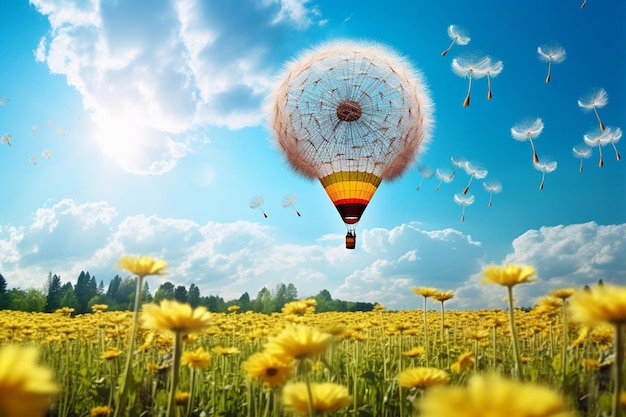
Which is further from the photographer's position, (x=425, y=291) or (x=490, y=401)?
(x=425, y=291)

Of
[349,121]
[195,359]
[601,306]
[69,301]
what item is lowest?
[69,301]

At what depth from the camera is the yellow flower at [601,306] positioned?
4.42 ft

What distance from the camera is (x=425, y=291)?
4379 millimetres

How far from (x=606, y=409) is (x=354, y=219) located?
48.1 feet

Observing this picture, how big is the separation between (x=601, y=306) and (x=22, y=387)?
1.44 m

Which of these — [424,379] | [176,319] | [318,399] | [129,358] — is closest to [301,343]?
[318,399]

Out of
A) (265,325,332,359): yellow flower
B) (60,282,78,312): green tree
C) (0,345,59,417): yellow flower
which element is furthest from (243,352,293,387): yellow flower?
(60,282,78,312): green tree

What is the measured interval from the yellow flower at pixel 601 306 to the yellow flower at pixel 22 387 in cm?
136

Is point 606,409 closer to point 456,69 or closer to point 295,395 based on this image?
point 295,395

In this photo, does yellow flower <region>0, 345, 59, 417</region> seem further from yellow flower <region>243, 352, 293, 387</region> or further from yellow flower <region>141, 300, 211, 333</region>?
yellow flower <region>243, 352, 293, 387</region>

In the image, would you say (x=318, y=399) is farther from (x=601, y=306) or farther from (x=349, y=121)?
(x=349, y=121)

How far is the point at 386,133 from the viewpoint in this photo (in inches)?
652

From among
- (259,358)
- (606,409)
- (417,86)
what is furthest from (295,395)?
(417,86)

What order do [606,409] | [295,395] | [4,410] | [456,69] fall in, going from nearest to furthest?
[4,410]
[295,395]
[606,409]
[456,69]
